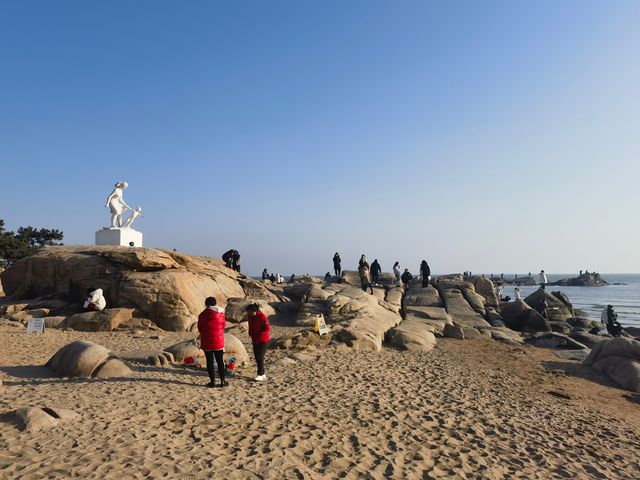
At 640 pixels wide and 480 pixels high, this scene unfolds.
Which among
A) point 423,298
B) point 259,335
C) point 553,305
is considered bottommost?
point 553,305

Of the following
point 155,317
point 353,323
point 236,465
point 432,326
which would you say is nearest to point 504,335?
point 432,326

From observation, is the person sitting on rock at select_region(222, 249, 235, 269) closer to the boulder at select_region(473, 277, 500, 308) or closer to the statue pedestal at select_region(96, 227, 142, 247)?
the statue pedestal at select_region(96, 227, 142, 247)

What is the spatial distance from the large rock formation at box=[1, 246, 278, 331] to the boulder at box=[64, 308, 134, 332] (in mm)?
1246

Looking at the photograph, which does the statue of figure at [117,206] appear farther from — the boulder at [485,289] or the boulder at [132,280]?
the boulder at [485,289]

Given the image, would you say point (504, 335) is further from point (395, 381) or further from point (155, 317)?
point (155, 317)

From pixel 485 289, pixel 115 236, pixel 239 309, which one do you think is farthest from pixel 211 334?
pixel 485 289

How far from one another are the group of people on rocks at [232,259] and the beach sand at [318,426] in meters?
15.1

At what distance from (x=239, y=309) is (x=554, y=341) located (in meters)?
15.7

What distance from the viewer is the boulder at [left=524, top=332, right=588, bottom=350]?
20.1 m

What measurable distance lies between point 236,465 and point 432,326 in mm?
16363

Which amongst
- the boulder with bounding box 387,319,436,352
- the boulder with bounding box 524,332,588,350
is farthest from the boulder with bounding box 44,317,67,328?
the boulder with bounding box 524,332,588,350

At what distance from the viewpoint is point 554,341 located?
20.9 meters

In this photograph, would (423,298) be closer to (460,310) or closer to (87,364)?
(460,310)

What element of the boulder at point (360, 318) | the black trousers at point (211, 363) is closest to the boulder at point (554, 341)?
the boulder at point (360, 318)
